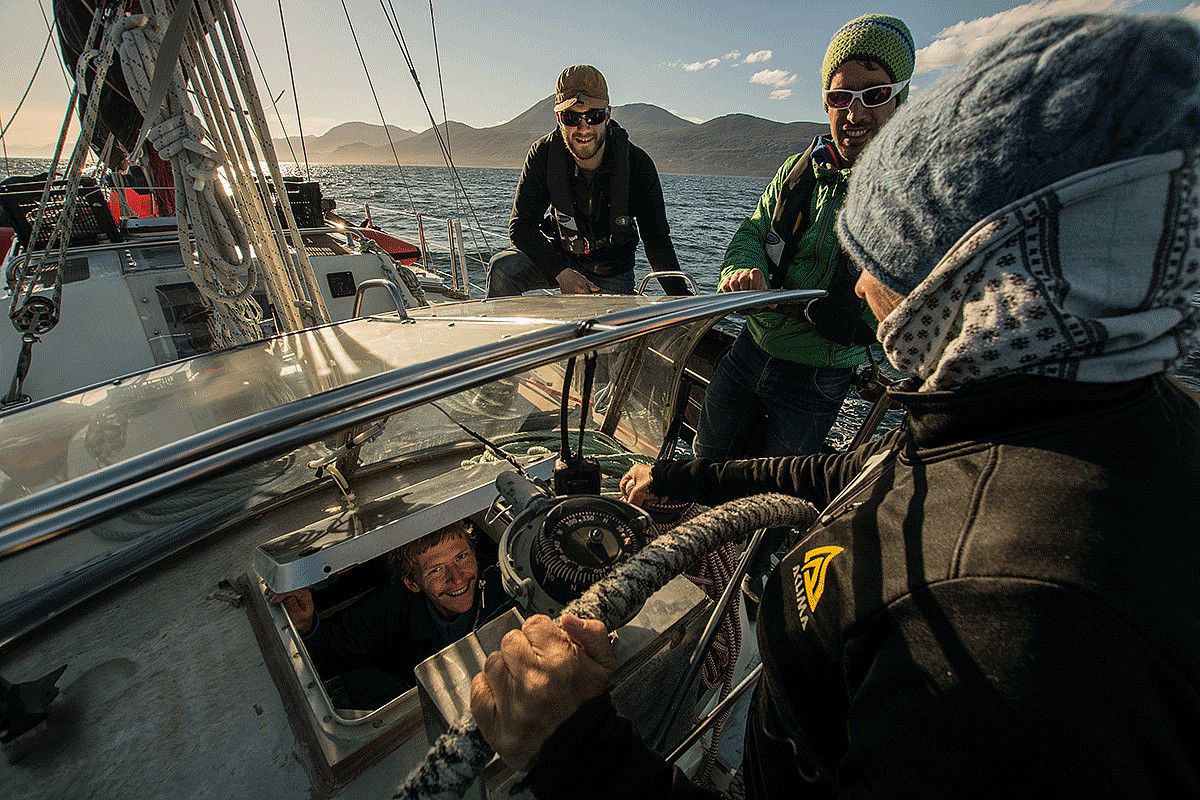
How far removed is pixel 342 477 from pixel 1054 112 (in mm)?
2359

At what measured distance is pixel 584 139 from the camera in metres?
3.18

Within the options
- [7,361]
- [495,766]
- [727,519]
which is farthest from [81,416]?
[7,361]

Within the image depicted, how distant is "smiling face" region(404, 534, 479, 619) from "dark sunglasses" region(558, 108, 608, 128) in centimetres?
241

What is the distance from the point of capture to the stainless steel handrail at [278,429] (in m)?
0.68

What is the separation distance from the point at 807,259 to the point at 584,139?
160 centimetres

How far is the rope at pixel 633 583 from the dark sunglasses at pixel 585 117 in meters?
2.67

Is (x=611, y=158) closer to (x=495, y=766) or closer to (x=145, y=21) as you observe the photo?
(x=145, y=21)

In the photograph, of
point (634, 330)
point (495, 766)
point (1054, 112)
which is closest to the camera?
point (1054, 112)

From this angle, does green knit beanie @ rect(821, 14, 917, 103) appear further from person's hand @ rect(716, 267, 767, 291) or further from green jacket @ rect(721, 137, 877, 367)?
person's hand @ rect(716, 267, 767, 291)

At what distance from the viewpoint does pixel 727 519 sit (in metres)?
1.14

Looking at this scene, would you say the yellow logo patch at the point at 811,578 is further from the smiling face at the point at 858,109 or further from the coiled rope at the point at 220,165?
the coiled rope at the point at 220,165

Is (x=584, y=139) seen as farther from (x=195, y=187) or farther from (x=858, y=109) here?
(x=195, y=187)

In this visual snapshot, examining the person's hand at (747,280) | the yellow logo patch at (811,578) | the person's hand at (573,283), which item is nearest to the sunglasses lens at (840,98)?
the person's hand at (747,280)

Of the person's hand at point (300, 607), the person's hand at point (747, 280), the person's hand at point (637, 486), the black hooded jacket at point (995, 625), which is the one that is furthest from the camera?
the person's hand at point (747, 280)
